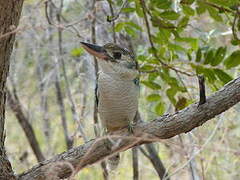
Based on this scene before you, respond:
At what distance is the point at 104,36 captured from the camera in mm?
3547

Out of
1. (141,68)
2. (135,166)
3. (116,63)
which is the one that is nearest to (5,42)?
(116,63)

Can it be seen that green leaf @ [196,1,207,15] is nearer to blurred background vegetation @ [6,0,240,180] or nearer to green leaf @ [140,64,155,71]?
blurred background vegetation @ [6,0,240,180]

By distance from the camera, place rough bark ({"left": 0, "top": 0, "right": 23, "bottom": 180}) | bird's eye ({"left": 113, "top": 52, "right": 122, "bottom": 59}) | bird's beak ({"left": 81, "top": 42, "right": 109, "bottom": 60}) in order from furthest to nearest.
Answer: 1. bird's eye ({"left": 113, "top": 52, "right": 122, "bottom": 59})
2. bird's beak ({"left": 81, "top": 42, "right": 109, "bottom": 60})
3. rough bark ({"left": 0, "top": 0, "right": 23, "bottom": 180})

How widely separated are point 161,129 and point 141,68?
24.7 inches

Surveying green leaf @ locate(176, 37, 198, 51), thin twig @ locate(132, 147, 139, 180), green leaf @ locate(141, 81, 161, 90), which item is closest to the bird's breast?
green leaf @ locate(141, 81, 161, 90)

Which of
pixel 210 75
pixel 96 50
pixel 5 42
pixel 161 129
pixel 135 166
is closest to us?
pixel 5 42

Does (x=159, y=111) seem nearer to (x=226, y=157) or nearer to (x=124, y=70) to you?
(x=124, y=70)

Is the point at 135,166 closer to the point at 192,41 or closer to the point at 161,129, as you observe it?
the point at 192,41

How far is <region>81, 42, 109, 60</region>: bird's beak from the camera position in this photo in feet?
7.04

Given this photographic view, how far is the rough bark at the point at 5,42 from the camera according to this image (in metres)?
1.71

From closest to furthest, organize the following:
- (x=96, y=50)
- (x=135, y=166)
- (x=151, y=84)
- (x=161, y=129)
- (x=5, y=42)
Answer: (x=5, y=42) → (x=161, y=129) → (x=96, y=50) → (x=151, y=84) → (x=135, y=166)

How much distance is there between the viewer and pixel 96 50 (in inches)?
85.4

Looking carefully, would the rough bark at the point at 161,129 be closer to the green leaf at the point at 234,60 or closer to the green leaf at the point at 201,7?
the green leaf at the point at 234,60

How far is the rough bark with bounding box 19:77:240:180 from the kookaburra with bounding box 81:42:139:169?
29 cm
